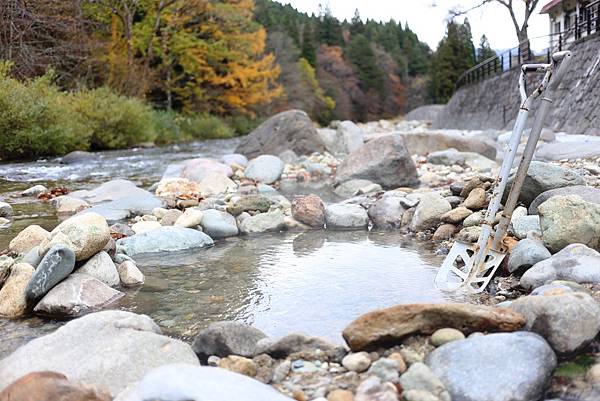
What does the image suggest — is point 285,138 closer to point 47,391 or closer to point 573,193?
point 573,193

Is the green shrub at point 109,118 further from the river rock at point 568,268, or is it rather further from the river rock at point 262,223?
the river rock at point 568,268

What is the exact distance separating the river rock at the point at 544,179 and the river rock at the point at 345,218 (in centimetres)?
180

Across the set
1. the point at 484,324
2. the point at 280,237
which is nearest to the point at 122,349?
the point at 484,324

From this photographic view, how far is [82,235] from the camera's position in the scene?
4047mm

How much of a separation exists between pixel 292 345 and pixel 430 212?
3.43 metres

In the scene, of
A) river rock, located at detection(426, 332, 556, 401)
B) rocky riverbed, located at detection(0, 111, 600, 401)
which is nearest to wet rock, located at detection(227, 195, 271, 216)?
rocky riverbed, located at detection(0, 111, 600, 401)

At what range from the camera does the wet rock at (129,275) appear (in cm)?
424

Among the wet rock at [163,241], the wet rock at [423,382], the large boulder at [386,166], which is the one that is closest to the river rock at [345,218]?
the wet rock at [163,241]

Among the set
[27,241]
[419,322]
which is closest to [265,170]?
[27,241]

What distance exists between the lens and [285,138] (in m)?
14.1

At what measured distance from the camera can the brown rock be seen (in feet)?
6.89

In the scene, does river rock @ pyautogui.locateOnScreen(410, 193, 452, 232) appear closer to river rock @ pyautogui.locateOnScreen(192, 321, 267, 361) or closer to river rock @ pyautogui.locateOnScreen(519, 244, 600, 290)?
river rock @ pyautogui.locateOnScreen(519, 244, 600, 290)

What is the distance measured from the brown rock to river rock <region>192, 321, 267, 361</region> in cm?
64

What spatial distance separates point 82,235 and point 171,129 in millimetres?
20133
